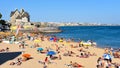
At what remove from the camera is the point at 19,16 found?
107m

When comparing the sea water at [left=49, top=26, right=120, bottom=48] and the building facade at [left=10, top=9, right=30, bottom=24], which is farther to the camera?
the building facade at [left=10, top=9, right=30, bottom=24]

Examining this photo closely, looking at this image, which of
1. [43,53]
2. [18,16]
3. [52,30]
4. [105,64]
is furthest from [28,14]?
[105,64]

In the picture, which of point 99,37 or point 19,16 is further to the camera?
point 19,16

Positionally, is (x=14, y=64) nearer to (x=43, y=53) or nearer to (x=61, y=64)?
(x=61, y=64)

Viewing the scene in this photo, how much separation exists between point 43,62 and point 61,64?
4.77 ft

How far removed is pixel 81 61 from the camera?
78.8 feet

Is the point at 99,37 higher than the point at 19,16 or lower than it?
lower

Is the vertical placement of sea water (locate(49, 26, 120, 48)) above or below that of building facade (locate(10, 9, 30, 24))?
below

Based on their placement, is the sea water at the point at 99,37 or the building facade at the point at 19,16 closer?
the sea water at the point at 99,37

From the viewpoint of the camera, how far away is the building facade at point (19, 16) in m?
107

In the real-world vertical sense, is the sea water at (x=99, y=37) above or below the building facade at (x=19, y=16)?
below

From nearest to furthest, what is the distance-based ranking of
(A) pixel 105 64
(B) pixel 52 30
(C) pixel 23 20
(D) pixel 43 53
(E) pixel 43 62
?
1. (A) pixel 105 64
2. (E) pixel 43 62
3. (D) pixel 43 53
4. (B) pixel 52 30
5. (C) pixel 23 20

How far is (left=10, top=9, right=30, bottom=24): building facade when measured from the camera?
4194 inches

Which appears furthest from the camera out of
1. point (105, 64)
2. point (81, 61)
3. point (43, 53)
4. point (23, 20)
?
point (23, 20)
